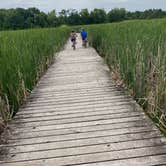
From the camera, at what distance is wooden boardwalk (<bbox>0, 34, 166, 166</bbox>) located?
250 centimetres

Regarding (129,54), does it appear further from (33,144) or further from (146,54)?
(33,144)

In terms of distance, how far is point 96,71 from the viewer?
6.82 metres

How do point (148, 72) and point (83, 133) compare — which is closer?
point (83, 133)

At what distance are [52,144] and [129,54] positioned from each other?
2.26 m

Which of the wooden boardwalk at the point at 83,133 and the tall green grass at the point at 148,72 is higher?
the tall green grass at the point at 148,72

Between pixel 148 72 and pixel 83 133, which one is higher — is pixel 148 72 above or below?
above

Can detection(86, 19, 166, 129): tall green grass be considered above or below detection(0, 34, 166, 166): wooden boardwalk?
above

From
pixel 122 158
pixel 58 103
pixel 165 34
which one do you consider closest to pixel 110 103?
pixel 58 103

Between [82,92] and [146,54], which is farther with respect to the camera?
[82,92]

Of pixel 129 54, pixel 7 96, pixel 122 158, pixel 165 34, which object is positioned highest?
pixel 165 34

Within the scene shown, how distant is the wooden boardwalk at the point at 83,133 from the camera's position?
2500 millimetres

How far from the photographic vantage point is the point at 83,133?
119 inches

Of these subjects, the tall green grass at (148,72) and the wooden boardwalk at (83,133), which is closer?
the wooden boardwalk at (83,133)

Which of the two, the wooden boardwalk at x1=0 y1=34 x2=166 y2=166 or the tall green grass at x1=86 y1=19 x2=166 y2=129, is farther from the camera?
the tall green grass at x1=86 y1=19 x2=166 y2=129
